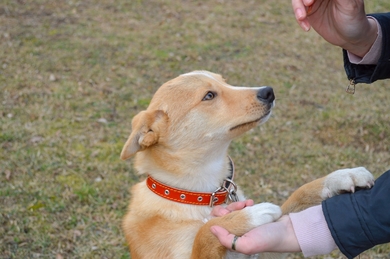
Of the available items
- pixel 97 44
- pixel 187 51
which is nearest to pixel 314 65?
pixel 187 51

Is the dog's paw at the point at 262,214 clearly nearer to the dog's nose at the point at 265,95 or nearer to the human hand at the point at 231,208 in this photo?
the human hand at the point at 231,208

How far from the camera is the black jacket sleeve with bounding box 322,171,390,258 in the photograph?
2051 millimetres

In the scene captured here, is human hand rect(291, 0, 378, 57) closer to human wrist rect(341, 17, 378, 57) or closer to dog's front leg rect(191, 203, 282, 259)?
human wrist rect(341, 17, 378, 57)

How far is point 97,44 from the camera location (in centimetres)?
808

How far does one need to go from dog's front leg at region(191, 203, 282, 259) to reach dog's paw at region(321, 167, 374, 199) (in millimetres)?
366

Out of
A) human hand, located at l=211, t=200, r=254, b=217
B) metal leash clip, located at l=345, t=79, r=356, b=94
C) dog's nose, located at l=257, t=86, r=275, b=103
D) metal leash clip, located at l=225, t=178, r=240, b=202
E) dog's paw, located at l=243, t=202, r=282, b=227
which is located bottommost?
metal leash clip, located at l=225, t=178, r=240, b=202

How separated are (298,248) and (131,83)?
488 cm

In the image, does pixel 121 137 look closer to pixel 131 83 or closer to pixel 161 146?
pixel 131 83

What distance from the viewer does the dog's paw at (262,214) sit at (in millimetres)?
2461

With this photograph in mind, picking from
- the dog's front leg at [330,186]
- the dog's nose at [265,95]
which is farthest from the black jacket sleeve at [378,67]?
the dog's front leg at [330,186]

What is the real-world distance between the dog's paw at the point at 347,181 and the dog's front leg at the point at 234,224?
1.20 feet

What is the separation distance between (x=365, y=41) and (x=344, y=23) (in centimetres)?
23

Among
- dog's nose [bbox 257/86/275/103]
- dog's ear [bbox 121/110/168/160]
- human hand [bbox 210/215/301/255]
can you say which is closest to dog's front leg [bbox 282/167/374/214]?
human hand [bbox 210/215/301/255]

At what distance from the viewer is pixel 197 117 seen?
316cm
